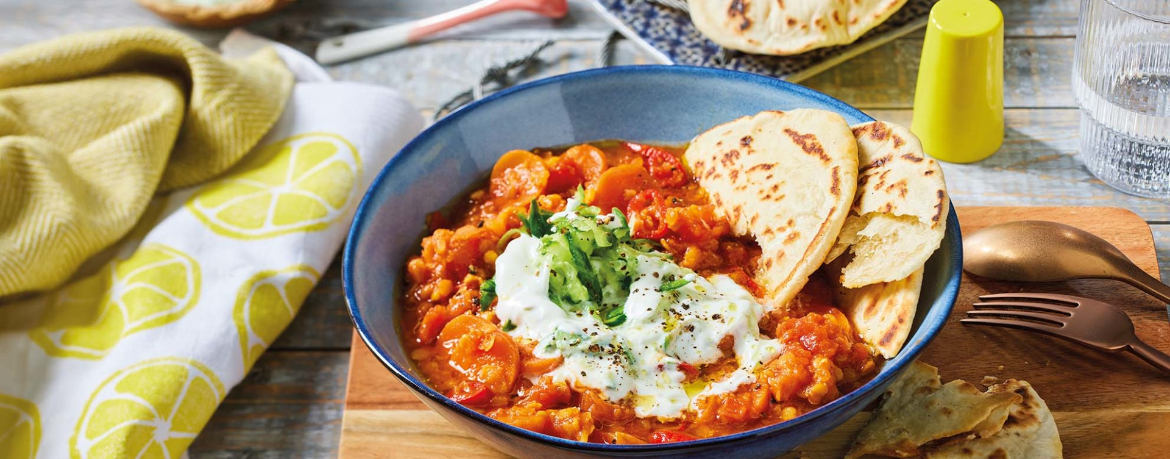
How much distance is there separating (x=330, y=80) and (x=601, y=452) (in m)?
2.86

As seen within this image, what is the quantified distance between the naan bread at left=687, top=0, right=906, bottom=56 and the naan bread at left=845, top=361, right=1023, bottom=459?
1759 millimetres

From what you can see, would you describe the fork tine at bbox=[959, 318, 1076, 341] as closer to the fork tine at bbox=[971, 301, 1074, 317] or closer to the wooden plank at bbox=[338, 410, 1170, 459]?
the fork tine at bbox=[971, 301, 1074, 317]

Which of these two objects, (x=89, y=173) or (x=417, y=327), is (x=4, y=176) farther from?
(x=417, y=327)

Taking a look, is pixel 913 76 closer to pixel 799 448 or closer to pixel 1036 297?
pixel 1036 297

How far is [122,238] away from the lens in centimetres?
402

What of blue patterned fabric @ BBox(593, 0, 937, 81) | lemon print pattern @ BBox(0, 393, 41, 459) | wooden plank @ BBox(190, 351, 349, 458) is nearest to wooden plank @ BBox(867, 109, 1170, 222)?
blue patterned fabric @ BBox(593, 0, 937, 81)

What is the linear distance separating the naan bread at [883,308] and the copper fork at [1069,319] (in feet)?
1.44

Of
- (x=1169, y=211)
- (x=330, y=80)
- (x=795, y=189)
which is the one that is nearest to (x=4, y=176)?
(x=330, y=80)

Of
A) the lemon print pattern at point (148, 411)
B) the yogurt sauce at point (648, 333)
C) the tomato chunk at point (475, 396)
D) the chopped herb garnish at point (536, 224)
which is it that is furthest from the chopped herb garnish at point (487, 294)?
the lemon print pattern at point (148, 411)

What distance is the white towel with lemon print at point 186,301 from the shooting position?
338 centimetres

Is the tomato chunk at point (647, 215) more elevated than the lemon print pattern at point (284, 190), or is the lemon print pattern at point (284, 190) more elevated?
the tomato chunk at point (647, 215)

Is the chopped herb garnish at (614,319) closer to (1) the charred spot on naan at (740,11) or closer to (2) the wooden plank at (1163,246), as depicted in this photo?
(1) the charred spot on naan at (740,11)

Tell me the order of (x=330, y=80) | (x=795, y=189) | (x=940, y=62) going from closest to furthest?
(x=795, y=189)
(x=940, y=62)
(x=330, y=80)

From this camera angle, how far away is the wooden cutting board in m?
3.00
